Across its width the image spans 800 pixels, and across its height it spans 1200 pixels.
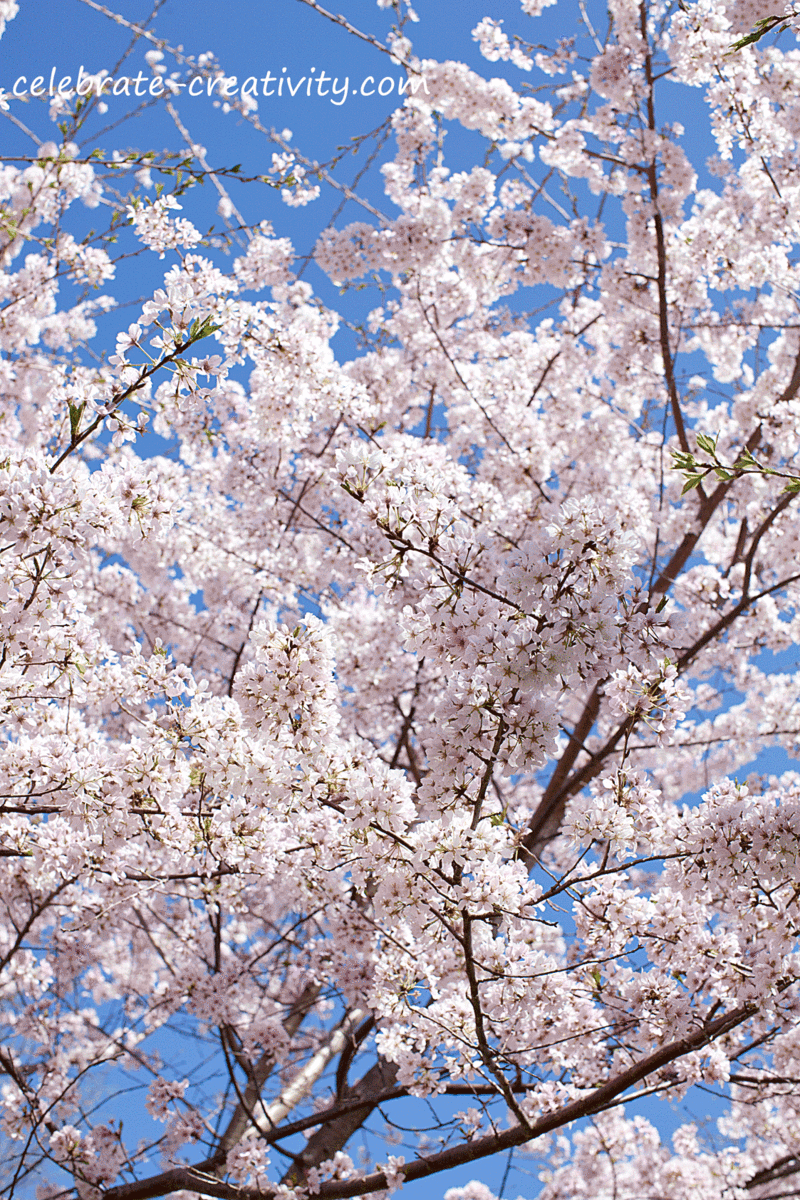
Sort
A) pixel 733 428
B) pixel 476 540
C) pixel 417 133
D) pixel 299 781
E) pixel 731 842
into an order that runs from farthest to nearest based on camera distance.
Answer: pixel 733 428 → pixel 417 133 → pixel 299 781 → pixel 731 842 → pixel 476 540

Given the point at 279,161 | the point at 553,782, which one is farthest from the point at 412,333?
the point at 553,782

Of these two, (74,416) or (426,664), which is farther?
(426,664)

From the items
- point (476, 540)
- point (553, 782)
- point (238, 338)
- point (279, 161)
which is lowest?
point (476, 540)

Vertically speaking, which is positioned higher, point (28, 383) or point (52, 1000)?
point (28, 383)

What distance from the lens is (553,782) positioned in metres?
5.56

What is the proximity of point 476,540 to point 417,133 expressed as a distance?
19.8 feet

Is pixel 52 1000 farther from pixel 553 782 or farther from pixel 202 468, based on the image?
pixel 202 468

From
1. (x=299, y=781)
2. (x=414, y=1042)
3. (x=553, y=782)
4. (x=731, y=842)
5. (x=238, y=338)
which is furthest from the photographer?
(x=553, y=782)

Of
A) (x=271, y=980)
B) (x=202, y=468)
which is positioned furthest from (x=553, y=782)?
(x=202, y=468)

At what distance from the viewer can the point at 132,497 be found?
2715mm

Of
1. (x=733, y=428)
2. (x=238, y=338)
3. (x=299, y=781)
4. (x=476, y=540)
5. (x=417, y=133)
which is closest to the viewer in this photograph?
(x=476, y=540)

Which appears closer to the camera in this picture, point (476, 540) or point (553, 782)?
point (476, 540)

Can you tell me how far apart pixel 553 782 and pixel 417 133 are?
568 centimetres

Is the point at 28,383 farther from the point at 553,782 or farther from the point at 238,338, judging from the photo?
the point at 553,782
